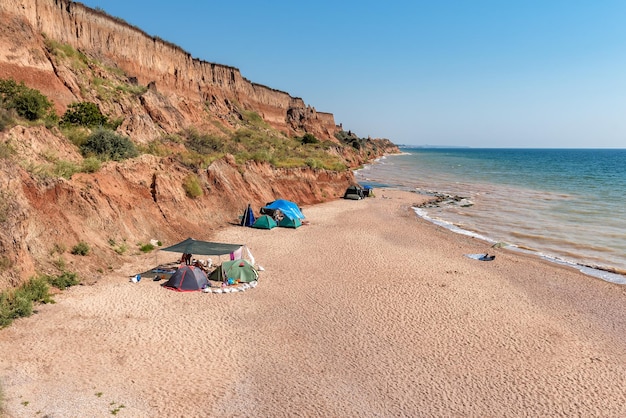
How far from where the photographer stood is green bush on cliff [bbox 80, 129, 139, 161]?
21766mm

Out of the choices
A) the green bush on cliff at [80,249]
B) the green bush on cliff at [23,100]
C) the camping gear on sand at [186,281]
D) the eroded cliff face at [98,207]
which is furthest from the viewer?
the green bush on cliff at [23,100]

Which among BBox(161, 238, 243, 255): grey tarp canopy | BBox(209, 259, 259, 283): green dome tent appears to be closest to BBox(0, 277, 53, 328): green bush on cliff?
BBox(161, 238, 243, 255): grey tarp canopy

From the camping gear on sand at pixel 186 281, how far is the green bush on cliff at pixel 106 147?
1018cm

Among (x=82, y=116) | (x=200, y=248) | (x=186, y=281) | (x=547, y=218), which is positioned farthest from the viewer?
(x=547, y=218)

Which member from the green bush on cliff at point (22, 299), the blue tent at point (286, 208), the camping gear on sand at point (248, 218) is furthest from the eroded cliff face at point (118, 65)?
the green bush on cliff at point (22, 299)

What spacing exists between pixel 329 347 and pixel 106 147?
17800 mm

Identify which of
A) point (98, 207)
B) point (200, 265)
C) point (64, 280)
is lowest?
point (200, 265)

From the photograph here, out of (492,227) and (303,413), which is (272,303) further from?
(492,227)

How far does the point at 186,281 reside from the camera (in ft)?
48.3

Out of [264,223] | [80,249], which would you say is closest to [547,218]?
[264,223]

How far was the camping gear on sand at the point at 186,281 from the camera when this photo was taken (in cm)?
1460

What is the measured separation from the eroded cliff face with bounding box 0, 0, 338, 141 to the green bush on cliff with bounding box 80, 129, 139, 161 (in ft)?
19.4

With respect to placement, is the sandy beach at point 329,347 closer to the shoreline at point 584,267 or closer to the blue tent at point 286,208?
the shoreline at point 584,267

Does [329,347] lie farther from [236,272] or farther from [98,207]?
→ [98,207]
